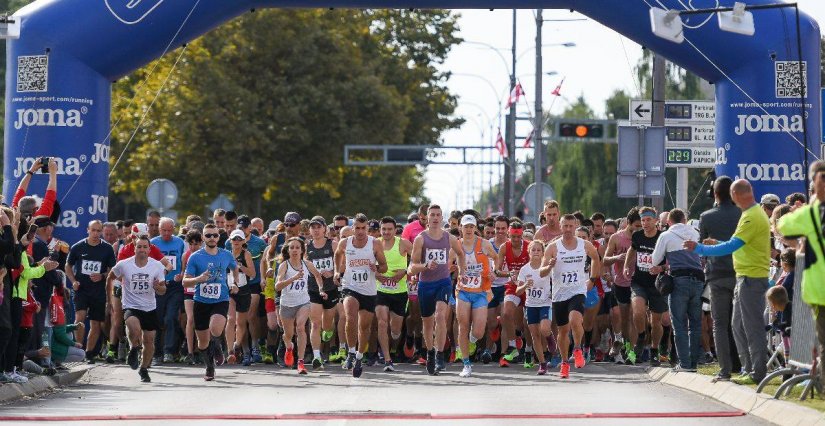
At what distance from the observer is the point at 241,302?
69.7 ft

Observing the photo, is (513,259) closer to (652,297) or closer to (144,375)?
(652,297)

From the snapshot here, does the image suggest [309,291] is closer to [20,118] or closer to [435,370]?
[435,370]

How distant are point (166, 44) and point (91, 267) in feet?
10.1

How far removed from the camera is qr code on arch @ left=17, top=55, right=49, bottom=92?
21125 mm

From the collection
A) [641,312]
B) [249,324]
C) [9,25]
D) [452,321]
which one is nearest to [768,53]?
[641,312]

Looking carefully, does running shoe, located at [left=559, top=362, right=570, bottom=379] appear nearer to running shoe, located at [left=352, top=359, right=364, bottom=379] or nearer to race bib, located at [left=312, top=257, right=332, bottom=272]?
running shoe, located at [left=352, top=359, right=364, bottom=379]

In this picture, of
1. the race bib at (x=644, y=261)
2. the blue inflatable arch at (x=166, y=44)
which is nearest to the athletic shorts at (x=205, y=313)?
the blue inflatable arch at (x=166, y=44)

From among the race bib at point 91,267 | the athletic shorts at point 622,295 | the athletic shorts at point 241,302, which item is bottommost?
the athletic shorts at point 241,302

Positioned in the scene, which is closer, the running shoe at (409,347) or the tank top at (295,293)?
the tank top at (295,293)

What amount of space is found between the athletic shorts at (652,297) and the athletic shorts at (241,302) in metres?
4.95

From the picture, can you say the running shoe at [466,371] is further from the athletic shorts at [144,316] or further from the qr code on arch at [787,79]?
the qr code on arch at [787,79]

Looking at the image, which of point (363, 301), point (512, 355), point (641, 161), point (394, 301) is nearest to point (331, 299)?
point (394, 301)

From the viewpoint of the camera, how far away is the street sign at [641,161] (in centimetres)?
2365

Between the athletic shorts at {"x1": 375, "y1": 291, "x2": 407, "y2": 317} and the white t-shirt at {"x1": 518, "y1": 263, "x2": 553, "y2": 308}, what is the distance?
1.45 m
